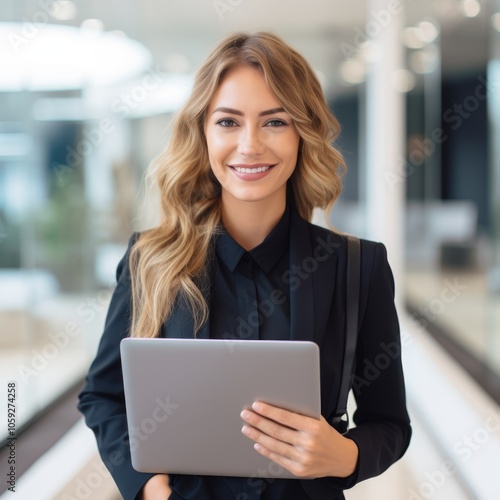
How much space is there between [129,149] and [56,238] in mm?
2565

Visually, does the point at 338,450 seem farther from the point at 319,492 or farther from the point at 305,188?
the point at 305,188

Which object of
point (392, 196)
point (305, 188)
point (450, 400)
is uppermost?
point (305, 188)

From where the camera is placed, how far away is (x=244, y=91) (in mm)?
1483

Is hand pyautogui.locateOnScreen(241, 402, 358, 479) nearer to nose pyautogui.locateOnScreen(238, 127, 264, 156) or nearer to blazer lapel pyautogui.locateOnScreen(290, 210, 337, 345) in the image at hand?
blazer lapel pyautogui.locateOnScreen(290, 210, 337, 345)

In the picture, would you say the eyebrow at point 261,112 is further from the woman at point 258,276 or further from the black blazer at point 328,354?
the black blazer at point 328,354

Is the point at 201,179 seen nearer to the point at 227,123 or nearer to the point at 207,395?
the point at 227,123

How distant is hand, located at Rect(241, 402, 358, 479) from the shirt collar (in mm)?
389

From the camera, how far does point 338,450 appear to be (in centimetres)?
137

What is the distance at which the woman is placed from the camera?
4.85ft

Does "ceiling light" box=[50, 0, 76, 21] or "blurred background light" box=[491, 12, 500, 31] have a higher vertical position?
"ceiling light" box=[50, 0, 76, 21]

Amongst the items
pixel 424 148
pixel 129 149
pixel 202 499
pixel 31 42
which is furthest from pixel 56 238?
pixel 424 148

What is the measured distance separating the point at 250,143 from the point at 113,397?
0.72 meters

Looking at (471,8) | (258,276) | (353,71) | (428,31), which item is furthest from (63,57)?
(353,71)

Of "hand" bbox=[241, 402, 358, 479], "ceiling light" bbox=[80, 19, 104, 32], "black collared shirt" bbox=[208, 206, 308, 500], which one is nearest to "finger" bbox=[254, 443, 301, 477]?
"hand" bbox=[241, 402, 358, 479]
